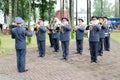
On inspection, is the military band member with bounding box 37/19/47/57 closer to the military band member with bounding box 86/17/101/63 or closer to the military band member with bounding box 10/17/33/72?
the military band member with bounding box 86/17/101/63

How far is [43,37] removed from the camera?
53.9ft

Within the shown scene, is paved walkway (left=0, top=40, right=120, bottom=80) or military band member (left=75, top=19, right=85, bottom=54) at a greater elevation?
military band member (left=75, top=19, right=85, bottom=54)

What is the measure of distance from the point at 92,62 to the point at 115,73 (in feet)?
8.44

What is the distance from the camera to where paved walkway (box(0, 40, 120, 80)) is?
11625 millimetres

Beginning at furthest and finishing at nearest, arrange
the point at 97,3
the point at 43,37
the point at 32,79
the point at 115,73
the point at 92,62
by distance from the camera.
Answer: the point at 97,3, the point at 43,37, the point at 92,62, the point at 115,73, the point at 32,79

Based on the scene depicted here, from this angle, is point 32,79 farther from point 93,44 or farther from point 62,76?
point 93,44

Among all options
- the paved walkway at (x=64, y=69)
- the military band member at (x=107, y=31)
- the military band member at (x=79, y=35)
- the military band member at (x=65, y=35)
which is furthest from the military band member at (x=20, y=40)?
the military band member at (x=107, y=31)

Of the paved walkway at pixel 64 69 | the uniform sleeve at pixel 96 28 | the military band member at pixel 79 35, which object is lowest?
the paved walkway at pixel 64 69

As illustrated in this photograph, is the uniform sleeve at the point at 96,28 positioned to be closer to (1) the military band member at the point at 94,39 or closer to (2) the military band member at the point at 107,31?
(1) the military band member at the point at 94,39

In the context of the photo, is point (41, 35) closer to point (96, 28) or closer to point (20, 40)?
point (96, 28)

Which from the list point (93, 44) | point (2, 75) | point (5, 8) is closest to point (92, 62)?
point (93, 44)

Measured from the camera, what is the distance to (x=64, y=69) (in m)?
13.1

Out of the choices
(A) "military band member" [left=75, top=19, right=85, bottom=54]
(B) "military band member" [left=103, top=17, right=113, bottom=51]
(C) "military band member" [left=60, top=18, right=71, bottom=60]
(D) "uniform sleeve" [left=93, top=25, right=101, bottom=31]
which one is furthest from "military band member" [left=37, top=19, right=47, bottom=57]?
(B) "military band member" [left=103, top=17, right=113, bottom=51]

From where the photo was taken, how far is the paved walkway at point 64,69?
11.6 m
